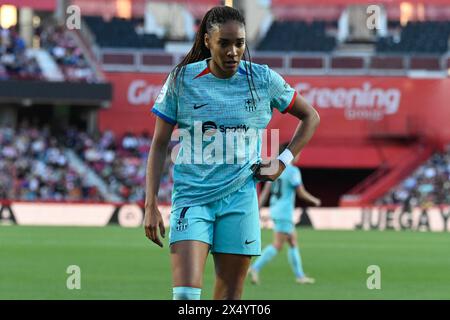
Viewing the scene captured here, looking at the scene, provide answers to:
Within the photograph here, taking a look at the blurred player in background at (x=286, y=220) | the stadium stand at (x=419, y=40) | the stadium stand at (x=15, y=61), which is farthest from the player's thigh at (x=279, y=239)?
the stadium stand at (x=419, y=40)

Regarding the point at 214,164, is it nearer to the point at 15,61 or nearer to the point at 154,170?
the point at 154,170

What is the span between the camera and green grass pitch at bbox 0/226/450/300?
15.2m

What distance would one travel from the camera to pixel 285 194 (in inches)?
681

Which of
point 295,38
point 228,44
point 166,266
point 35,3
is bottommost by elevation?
point 166,266

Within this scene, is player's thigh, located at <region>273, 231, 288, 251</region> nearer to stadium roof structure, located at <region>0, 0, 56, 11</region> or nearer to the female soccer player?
the female soccer player

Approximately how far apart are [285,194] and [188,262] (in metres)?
10.6

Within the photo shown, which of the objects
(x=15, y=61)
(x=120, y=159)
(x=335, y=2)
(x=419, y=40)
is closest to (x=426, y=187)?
(x=419, y=40)

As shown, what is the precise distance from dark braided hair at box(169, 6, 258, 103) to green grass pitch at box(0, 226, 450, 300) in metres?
7.26

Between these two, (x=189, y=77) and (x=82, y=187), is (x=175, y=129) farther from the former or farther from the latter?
(x=82, y=187)

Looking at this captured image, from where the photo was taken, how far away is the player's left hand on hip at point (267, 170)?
273 inches

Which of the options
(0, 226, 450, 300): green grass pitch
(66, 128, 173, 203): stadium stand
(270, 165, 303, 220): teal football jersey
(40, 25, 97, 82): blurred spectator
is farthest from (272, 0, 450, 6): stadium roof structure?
(270, 165, 303, 220): teal football jersey

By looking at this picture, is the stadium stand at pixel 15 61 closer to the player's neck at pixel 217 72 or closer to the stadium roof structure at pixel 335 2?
the stadium roof structure at pixel 335 2

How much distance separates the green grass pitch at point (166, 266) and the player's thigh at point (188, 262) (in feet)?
24.0
